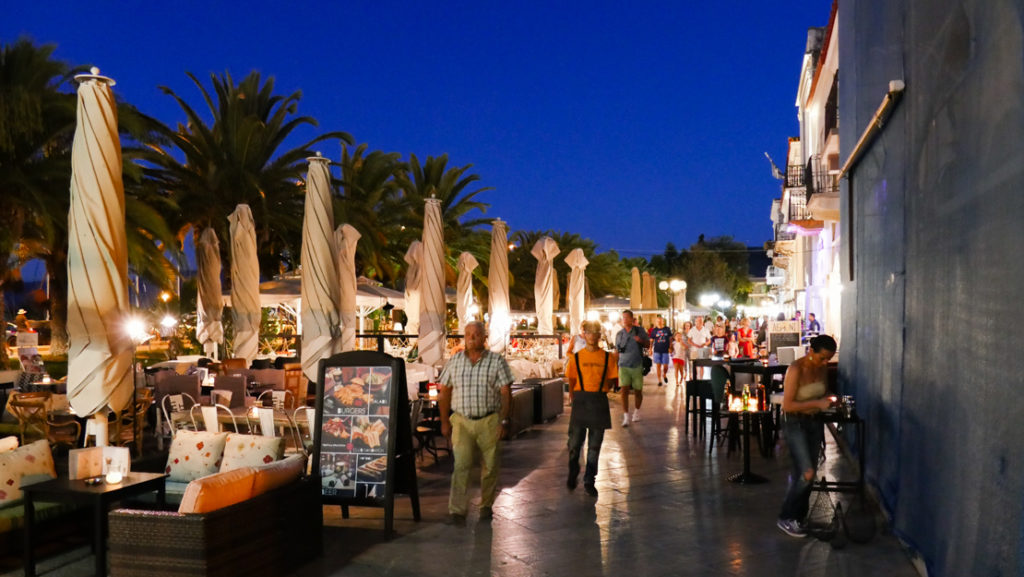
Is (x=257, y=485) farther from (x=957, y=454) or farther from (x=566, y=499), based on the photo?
(x=957, y=454)

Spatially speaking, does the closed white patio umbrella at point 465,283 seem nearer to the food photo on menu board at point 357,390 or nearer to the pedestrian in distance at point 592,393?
the pedestrian in distance at point 592,393

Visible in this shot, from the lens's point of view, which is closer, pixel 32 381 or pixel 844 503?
pixel 844 503

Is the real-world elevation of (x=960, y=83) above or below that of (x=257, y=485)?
above

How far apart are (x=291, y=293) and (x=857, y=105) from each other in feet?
41.5

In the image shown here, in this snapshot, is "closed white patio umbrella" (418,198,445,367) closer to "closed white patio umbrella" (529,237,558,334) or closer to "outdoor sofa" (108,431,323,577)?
"closed white patio umbrella" (529,237,558,334)

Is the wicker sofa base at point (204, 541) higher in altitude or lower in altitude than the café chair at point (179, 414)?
lower

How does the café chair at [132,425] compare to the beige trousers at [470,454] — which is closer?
the beige trousers at [470,454]

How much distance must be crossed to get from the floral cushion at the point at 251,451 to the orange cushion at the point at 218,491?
1308 millimetres

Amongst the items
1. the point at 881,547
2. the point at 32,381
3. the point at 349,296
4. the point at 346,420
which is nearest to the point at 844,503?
the point at 881,547

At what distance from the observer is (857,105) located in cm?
1112

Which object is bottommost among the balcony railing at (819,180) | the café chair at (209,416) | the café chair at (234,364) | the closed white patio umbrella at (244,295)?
the café chair at (209,416)

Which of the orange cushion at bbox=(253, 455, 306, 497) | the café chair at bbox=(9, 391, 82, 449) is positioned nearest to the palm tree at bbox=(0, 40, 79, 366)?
the café chair at bbox=(9, 391, 82, 449)

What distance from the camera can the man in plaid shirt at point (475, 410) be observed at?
26.3 feet

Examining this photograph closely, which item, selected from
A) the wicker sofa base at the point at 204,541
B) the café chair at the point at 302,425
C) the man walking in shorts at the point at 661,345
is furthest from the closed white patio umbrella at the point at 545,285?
the wicker sofa base at the point at 204,541
